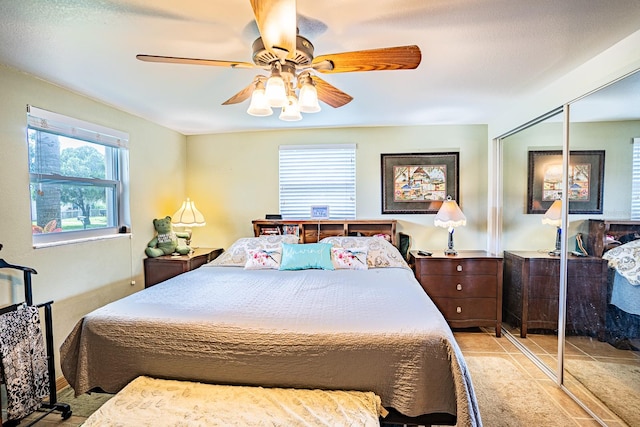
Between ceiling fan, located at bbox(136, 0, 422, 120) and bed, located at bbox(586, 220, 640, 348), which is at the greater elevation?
ceiling fan, located at bbox(136, 0, 422, 120)

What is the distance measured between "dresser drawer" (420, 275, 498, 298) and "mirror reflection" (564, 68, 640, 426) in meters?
0.84

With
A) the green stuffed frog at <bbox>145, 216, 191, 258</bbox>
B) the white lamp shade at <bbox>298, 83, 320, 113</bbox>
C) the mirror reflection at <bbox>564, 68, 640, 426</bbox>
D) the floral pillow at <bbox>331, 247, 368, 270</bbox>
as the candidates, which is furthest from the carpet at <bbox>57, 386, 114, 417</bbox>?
the mirror reflection at <bbox>564, 68, 640, 426</bbox>

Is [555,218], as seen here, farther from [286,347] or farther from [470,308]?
[286,347]

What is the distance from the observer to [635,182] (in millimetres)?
1916

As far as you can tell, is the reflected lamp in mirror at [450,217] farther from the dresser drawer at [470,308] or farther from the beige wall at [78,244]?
the beige wall at [78,244]

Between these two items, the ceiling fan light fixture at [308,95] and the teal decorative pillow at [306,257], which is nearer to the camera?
the ceiling fan light fixture at [308,95]

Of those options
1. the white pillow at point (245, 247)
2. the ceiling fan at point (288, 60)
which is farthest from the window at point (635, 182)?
the white pillow at point (245, 247)

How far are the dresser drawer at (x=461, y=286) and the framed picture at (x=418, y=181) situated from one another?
89 centimetres

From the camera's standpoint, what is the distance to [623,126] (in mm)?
2010

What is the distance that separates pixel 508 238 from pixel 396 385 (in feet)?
8.60

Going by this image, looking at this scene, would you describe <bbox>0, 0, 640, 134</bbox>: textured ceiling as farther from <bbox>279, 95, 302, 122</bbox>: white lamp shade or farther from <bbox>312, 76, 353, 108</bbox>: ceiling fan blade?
<bbox>279, 95, 302, 122</bbox>: white lamp shade

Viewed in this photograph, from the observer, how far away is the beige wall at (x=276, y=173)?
3.70 metres

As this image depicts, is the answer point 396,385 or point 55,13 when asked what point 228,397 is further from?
point 55,13

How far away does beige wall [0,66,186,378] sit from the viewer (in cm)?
209
